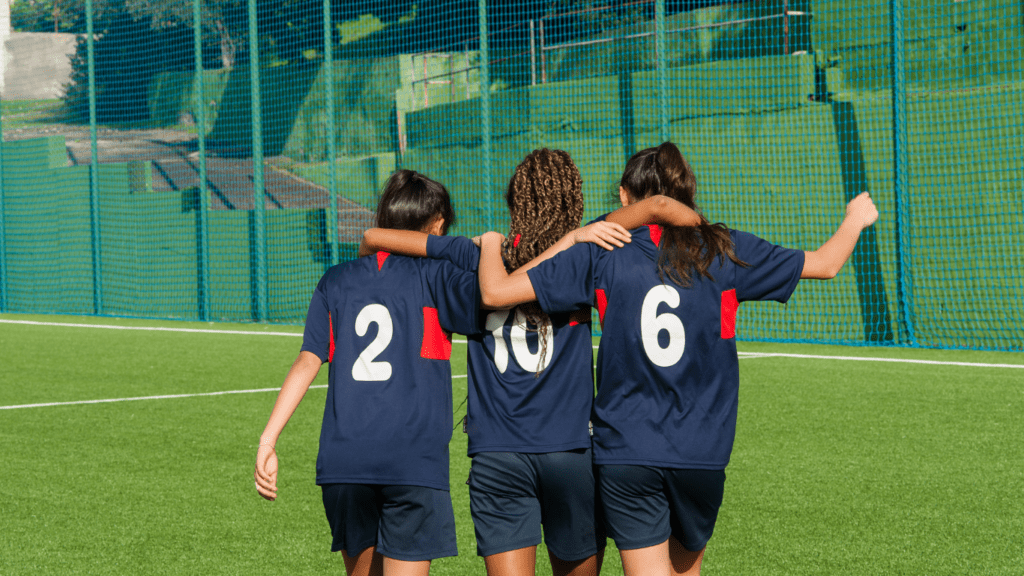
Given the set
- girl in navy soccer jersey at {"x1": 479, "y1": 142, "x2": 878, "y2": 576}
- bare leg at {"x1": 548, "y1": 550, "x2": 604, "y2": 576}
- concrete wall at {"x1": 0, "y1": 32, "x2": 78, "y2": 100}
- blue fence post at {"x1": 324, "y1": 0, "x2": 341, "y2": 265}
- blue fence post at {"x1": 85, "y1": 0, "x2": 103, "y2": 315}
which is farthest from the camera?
concrete wall at {"x1": 0, "y1": 32, "x2": 78, "y2": 100}

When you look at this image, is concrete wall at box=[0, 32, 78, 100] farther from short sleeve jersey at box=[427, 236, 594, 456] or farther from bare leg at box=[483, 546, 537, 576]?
bare leg at box=[483, 546, 537, 576]

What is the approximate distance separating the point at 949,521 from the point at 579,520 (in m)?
2.49

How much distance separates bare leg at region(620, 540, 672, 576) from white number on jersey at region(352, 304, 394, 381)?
77cm

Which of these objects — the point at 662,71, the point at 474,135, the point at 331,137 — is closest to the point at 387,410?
the point at 662,71

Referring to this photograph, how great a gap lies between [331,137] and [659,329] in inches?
467

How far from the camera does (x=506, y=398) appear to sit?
109 inches

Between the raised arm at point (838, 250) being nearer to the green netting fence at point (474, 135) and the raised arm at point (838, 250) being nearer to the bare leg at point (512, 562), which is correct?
the bare leg at point (512, 562)

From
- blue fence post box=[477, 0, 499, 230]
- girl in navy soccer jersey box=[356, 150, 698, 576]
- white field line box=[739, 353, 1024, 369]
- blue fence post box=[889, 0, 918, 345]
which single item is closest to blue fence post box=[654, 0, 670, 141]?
blue fence post box=[477, 0, 499, 230]

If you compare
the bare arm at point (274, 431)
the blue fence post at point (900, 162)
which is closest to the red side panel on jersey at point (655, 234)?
the bare arm at point (274, 431)

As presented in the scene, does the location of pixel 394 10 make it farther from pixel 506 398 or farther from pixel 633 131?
pixel 506 398

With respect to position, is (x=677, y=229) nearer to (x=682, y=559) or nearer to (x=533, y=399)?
(x=533, y=399)

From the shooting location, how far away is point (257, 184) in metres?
14.8

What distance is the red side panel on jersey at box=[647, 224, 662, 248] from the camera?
8.86ft

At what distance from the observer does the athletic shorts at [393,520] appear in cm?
275
